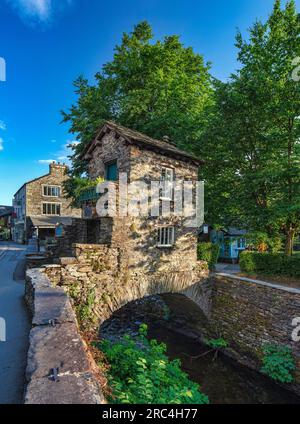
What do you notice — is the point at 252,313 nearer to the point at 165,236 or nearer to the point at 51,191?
the point at 165,236

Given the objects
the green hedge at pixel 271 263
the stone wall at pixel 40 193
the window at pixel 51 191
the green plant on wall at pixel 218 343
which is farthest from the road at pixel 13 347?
the window at pixel 51 191

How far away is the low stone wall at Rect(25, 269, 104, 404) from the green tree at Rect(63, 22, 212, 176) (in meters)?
13.0

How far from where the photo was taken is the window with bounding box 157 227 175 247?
12367 millimetres

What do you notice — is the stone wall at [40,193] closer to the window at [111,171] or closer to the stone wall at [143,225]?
the window at [111,171]

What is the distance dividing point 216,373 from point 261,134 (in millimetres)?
12291

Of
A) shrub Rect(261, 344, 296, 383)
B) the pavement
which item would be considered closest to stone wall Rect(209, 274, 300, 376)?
shrub Rect(261, 344, 296, 383)

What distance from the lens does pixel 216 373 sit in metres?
11.0

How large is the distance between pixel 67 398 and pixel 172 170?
11.4 meters

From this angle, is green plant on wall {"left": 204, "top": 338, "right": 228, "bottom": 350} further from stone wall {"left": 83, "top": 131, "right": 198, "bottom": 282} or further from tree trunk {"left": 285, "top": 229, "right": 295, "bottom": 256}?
tree trunk {"left": 285, "top": 229, "right": 295, "bottom": 256}

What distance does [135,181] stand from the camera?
1131 cm

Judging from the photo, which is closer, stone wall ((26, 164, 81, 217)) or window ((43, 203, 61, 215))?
stone wall ((26, 164, 81, 217))

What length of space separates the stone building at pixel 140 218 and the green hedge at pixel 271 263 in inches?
138

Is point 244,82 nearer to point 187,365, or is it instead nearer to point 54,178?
point 187,365

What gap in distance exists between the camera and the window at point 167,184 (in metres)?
12.5
